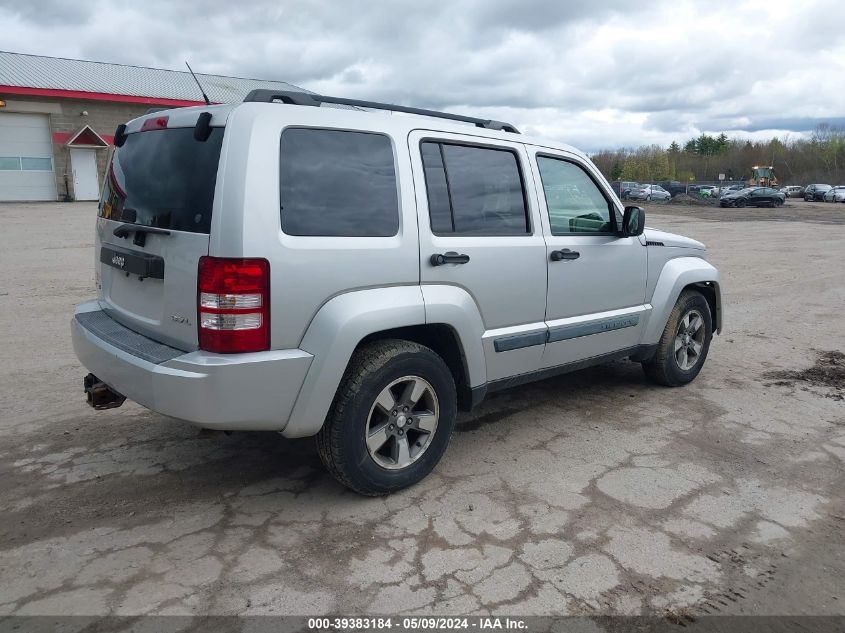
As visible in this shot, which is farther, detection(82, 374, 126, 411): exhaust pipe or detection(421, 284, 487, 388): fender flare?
detection(82, 374, 126, 411): exhaust pipe

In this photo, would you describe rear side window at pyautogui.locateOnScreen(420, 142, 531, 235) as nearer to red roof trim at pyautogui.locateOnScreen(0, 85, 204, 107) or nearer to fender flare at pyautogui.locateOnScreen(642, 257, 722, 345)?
fender flare at pyautogui.locateOnScreen(642, 257, 722, 345)

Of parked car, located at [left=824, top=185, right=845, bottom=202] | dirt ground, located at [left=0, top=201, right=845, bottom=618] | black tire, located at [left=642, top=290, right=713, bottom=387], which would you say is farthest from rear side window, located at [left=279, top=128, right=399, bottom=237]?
parked car, located at [left=824, top=185, right=845, bottom=202]

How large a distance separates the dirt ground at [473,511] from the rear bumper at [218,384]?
0.61 metres

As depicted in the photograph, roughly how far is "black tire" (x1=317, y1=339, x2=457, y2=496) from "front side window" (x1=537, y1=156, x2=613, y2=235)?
1.41 meters

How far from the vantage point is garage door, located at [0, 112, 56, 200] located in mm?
31828

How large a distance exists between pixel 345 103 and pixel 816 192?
57.6 metres

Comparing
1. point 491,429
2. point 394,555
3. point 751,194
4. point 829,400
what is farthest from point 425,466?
point 751,194

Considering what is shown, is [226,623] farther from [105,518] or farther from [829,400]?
[829,400]

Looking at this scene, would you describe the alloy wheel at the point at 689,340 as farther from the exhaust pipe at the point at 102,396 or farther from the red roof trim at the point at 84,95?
the red roof trim at the point at 84,95

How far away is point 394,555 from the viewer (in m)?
3.13

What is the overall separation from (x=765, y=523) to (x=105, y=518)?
330cm

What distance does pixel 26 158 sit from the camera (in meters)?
32.3

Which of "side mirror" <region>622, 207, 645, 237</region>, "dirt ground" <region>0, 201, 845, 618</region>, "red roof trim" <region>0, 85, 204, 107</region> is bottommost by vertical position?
"dirt ground" <region>0, 201, 845, 618</region>

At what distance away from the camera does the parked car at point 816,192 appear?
51594 mm
